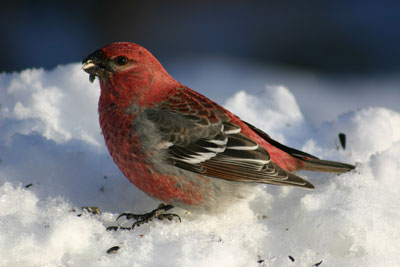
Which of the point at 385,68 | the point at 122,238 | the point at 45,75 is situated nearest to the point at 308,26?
the point at 385,68

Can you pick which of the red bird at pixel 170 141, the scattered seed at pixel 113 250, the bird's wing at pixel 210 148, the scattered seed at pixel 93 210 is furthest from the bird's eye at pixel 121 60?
the scattered seed at pixel 113 250

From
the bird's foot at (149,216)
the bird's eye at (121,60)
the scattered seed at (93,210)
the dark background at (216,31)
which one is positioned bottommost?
the bird's foot at (149,216)

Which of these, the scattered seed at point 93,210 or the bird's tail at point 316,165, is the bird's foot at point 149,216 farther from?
the bird's tail at point 316,165

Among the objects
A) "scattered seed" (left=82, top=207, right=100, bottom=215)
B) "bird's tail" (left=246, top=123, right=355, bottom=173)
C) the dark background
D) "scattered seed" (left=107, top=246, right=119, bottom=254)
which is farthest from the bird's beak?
the dark background

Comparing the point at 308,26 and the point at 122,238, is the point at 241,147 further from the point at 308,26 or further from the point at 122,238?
the point at 308,26

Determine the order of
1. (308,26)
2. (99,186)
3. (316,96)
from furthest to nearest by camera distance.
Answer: (308,26) → (316,96) → (99,186)

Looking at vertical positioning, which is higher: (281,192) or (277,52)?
(277,52)
